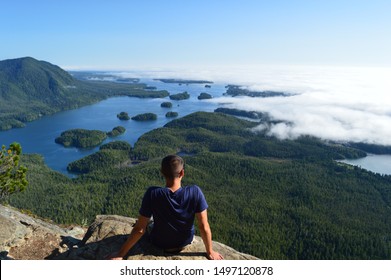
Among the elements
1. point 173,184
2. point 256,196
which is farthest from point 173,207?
point 256,196

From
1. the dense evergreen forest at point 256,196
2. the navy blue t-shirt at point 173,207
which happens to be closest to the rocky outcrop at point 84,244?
the navy blue t-shirt at point 173,207

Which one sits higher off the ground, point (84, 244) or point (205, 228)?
point (205, 228)

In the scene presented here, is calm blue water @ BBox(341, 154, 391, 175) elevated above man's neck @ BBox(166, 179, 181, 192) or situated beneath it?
situated beneath

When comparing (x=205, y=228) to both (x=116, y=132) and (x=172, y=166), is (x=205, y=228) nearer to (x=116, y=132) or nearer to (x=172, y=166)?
(x=172, y=166)

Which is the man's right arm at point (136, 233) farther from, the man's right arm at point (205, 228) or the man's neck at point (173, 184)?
the man's right arm at point (205, 228)

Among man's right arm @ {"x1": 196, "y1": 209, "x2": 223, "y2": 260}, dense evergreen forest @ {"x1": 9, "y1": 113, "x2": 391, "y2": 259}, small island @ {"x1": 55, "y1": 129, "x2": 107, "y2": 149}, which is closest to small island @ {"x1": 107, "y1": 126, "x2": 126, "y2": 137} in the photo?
small island @ {"x1": 55, "y1": 129, "x2": 107, "y2": 149}

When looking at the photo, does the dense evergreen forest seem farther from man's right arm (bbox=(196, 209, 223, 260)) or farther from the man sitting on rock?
man's right arm (bbox=(196, 209, 223, 260))

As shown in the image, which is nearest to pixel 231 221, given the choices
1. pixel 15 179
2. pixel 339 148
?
pixel 15 179
